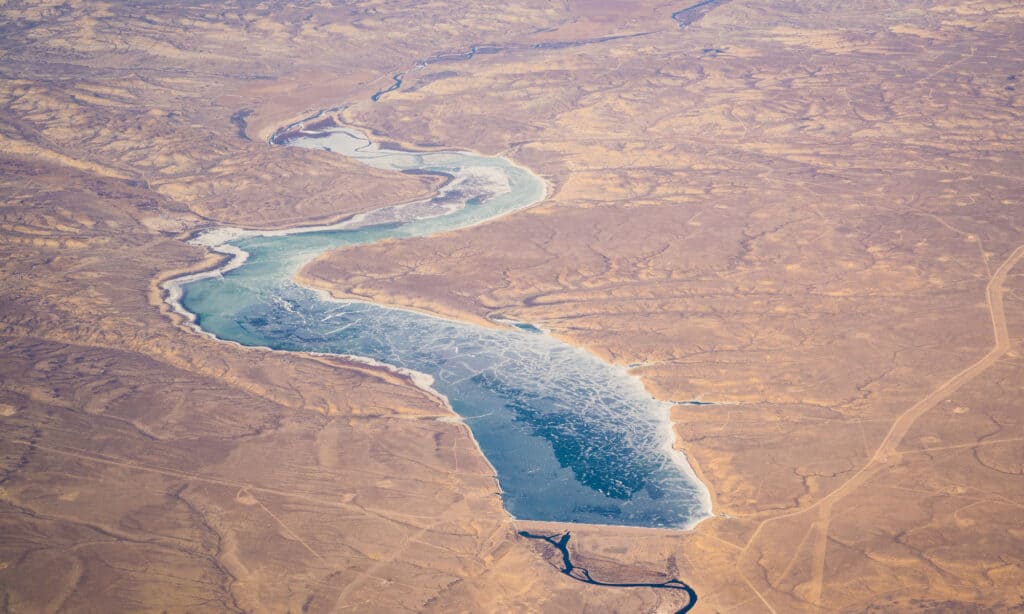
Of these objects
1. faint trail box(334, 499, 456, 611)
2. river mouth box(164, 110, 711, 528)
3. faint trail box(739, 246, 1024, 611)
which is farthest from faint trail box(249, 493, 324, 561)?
faint trail box(739, 246, 1024, 611)

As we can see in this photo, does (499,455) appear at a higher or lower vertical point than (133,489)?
lower

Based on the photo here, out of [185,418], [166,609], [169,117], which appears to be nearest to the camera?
[166,609]

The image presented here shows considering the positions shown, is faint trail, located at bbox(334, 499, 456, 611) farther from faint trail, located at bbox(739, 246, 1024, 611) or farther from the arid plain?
faint trail, located at bbox(739, 246, 1024, 611)

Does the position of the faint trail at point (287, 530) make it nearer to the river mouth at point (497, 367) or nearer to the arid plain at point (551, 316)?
the arid plain at point (551, 316)

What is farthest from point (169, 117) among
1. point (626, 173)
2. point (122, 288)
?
point (626, 173)

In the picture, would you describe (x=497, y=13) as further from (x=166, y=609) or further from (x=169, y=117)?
(x=166, y=609)

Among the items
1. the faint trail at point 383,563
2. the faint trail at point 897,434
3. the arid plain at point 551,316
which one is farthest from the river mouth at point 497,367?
the faint trail at point 897,434
